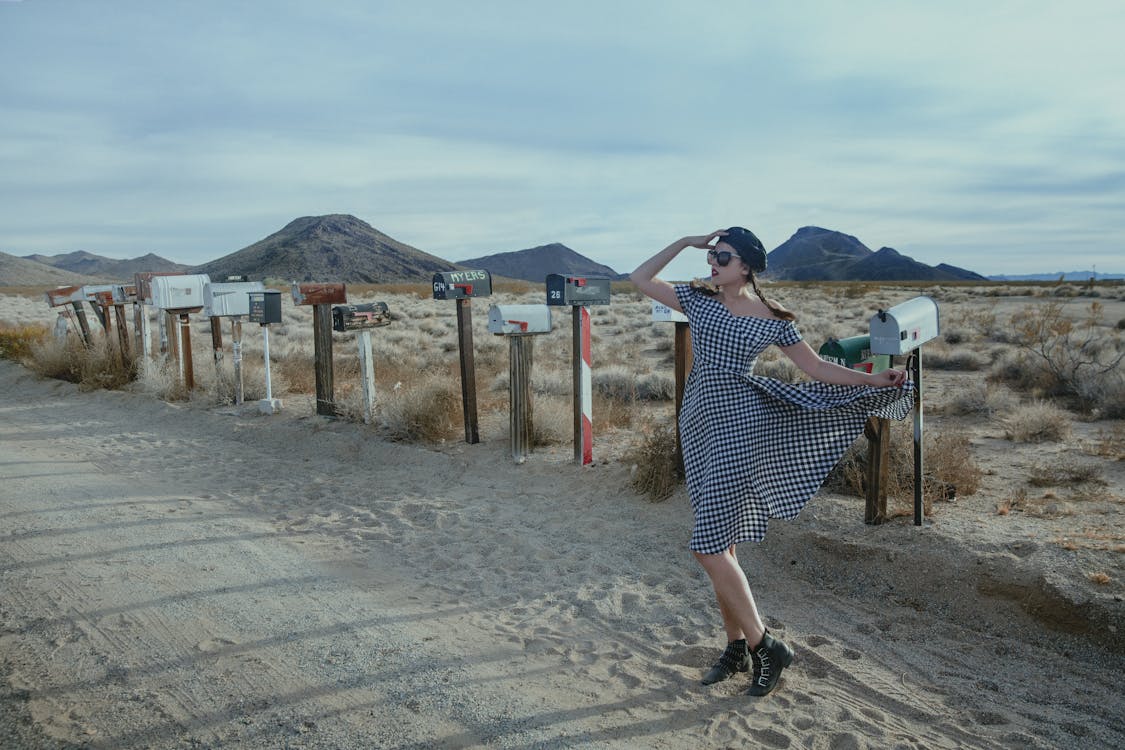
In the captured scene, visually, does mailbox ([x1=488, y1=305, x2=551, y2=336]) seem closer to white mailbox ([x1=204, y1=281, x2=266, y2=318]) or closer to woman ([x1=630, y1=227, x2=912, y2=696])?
woman ([x1=630, y1=227, x2=912, y2=696])

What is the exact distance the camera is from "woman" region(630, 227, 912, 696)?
343cm

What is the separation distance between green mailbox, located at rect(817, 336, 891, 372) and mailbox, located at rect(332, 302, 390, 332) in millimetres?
5333

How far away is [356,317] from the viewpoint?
29.5 feet

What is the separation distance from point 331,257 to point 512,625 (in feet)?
390

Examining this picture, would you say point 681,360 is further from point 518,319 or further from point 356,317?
point 356,317

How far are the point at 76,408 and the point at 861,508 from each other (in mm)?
10574

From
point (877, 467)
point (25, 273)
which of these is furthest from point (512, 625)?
point (25, 273)

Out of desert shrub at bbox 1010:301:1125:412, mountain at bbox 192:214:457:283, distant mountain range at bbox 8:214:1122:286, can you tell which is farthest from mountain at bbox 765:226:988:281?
desert shrub at bbox 1010:301:1125:412

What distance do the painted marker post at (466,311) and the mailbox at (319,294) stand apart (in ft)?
6.15

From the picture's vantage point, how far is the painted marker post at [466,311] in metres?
8.21

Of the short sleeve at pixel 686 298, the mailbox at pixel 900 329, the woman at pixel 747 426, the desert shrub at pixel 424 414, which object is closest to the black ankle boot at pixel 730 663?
the woman at pixel 747 426

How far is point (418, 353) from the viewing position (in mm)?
17516

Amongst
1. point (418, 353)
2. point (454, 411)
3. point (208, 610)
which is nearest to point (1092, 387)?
point (454, 411)

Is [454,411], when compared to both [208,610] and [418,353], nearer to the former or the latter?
[208,610]
